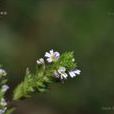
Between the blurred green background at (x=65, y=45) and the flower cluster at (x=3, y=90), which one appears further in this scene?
the blurred green background at (x=65, y=45)

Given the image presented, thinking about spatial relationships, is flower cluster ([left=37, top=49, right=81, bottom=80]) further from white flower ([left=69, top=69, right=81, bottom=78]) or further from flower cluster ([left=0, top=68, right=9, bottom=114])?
flower cluster ([left=0, top=68, right=9, bottom=114])

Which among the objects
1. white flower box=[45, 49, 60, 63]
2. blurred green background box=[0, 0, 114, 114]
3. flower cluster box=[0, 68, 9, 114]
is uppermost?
blurred green background box=[0, 0, 114, 114]

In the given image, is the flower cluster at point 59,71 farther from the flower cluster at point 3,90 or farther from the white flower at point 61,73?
the flower cluster at point 3,90

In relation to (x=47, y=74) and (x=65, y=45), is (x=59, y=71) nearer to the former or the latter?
(x=47, y=74)

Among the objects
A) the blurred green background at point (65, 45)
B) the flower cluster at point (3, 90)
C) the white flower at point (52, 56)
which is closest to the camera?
the flower cluster at point (3, 90)

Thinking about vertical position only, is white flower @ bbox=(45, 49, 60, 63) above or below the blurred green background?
below

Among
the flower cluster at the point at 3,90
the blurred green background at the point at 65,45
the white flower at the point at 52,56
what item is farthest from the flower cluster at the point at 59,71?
the blurred green background at the point at 65,45

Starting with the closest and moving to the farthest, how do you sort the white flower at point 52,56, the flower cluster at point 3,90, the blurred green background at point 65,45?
the flower cluster at point 3,90 → the white flower at point 52,56 → the blurred green background at point 65,45

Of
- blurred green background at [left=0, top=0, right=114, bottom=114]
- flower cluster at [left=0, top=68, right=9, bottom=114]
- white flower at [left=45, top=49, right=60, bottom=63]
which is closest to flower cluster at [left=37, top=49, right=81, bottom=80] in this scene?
white flower at [left=45, top=49, right=60, bottom=63]
